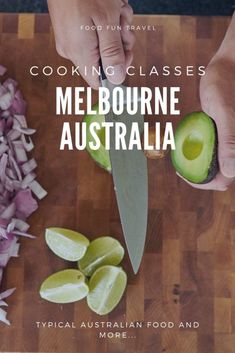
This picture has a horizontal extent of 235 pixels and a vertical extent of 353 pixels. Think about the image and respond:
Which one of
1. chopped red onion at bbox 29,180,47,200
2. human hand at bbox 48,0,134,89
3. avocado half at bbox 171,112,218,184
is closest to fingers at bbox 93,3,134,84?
human hand at bbox 48,0,134,89

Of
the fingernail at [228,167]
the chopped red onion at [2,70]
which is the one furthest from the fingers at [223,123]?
the chopped red onion at [2,70]

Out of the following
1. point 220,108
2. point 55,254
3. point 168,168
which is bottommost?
point 55,254

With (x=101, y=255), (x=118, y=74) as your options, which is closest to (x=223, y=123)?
(x=118, y=74)

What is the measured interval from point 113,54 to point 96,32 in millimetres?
42

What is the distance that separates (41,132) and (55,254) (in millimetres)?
205

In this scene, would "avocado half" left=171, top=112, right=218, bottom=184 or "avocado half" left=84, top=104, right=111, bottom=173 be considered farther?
"avocado half" left=84, top=104, right=111, bottom=173

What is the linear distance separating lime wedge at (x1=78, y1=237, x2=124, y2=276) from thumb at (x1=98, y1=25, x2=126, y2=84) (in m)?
0.27

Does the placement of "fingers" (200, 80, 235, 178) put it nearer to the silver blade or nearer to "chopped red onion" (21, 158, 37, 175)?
the silver blade

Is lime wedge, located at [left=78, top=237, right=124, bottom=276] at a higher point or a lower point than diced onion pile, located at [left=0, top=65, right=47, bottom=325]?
lower

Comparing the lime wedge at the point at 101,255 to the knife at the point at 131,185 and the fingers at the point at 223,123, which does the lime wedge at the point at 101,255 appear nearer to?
the knife at the point at 131,185

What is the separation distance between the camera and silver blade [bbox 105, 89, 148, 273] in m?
0.89

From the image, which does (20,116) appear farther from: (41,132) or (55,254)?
(55,254)

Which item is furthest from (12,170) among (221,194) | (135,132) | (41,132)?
(221,194)

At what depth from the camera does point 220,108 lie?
88 cm
